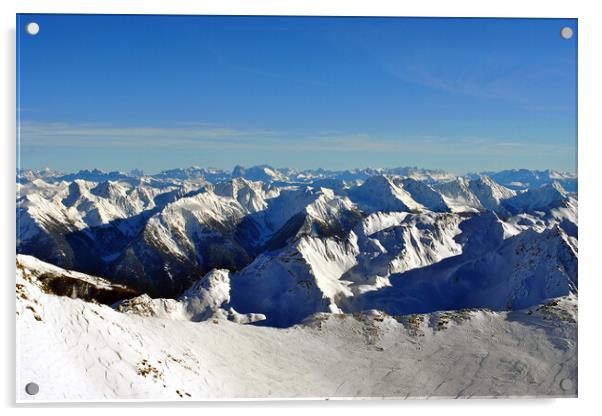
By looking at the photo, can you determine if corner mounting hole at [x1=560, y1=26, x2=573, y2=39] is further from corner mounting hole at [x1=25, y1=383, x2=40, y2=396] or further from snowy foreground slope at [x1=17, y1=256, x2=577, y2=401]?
corner mounting hole at [x1=25, y1=383, x2=40, y2=396]

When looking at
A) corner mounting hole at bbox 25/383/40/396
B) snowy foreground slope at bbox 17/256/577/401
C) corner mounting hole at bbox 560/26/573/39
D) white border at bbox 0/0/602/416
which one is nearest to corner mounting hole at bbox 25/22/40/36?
white border at bbox 0/0/602/416

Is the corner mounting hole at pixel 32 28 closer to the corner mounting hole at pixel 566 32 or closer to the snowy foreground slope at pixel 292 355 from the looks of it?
the snowy foreground slope at pixel 292 355

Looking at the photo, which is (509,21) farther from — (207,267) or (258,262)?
(207,267)
